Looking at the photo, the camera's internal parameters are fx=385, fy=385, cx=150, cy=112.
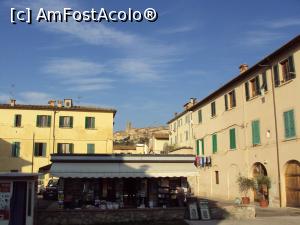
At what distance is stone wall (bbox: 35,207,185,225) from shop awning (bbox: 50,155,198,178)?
1808mm

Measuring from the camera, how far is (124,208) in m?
19.9

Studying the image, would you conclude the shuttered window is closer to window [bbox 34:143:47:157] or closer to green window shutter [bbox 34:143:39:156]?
window [bbox 34:143:47:157]

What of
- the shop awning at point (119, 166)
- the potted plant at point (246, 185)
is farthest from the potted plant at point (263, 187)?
the shop awning at point (119, 166)

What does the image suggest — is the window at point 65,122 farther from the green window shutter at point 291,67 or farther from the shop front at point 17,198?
the shop front at point 17,198

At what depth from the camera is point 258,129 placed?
2794 centimetres

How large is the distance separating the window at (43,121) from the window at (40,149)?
7.20 ft

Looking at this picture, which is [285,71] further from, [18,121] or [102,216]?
[18,121]

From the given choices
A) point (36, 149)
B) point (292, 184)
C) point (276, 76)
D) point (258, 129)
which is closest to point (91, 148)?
point (36, 149)

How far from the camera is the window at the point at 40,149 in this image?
4308cm

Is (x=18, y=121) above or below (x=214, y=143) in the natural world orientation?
above

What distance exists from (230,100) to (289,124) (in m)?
9.67

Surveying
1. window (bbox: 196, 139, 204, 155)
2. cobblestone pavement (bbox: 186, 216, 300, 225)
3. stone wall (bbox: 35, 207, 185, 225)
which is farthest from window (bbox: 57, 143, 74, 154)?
cobblestone pavement (bbox: 186, 216, 300, 225)

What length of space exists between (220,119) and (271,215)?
14.8 metres

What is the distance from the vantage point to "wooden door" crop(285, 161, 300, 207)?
2314cm
